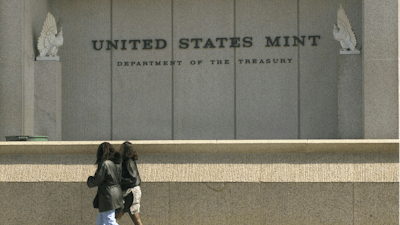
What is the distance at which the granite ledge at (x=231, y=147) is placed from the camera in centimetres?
926

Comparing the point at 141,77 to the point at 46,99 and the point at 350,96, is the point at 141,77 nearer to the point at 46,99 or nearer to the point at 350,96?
the point at 46,99

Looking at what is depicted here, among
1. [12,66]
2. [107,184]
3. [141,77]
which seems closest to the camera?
[107,184]

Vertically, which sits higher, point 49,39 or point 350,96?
point 49,39

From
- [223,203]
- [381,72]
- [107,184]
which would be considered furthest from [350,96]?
[107,184]

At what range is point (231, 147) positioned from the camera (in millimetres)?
9500

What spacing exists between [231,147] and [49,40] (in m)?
6.75

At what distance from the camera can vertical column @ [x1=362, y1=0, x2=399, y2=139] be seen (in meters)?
12.3

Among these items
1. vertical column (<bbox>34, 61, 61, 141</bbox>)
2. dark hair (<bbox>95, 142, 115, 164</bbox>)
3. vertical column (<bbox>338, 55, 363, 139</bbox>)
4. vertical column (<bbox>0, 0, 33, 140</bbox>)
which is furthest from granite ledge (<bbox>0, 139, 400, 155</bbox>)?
vertical column (<bbox>34, 61, 61, 141</bbox>)

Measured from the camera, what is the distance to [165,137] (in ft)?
47.5

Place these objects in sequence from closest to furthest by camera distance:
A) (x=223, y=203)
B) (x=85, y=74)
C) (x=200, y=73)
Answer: (x=223, y=203), (x=200, y=73), (x=85, y=74)

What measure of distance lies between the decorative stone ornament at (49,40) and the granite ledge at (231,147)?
173 inches

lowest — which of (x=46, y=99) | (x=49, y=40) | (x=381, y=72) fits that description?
(x=46, y=99)

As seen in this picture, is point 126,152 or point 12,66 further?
point 12,66

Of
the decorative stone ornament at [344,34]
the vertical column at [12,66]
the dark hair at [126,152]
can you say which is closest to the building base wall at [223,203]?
the dark hair at [126,152]
